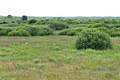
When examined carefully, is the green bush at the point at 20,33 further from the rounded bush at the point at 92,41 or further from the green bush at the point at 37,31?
the rounded bush at the point at 92,41

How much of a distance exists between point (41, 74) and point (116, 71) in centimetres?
296

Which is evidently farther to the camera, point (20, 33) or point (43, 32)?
point (43, 32)

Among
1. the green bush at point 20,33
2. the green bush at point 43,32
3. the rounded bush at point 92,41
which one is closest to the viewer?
the rounded bush at point 92,41

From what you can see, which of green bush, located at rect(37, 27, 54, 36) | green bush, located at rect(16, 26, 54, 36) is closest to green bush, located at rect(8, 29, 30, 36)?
green bush, located at rect(16, 26, 54, 36)

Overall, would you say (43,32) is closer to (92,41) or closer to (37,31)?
(37,31)

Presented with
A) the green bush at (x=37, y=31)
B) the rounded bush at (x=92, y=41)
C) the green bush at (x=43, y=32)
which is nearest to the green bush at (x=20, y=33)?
the green bush at (x=37, y=31)

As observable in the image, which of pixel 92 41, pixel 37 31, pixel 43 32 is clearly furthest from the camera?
pixel 37 31

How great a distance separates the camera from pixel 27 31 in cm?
3114

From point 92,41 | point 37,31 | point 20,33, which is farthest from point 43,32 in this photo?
point 92,41

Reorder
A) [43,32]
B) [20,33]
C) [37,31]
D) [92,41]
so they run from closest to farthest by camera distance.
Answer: [92,41], [20,33], [43,32], [37,31]

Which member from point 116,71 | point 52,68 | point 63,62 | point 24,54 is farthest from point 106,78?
point 24,54

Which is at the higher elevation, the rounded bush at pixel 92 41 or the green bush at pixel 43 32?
the rounded bush at pixel 92 41

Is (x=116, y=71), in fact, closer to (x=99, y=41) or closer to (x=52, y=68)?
(x=52, y=68)

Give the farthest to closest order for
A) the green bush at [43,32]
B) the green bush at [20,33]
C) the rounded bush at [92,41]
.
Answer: the green bush at [43,32], the green bush at [20,33], the rounded bush at [92,41]
